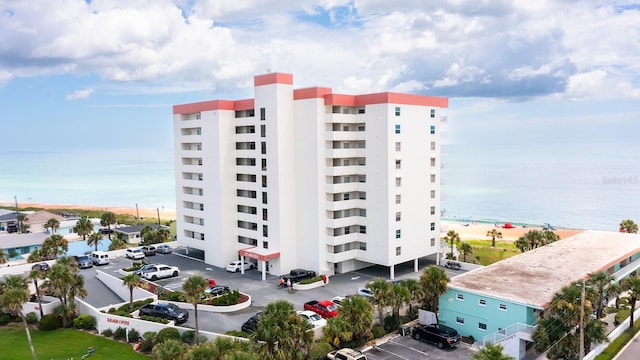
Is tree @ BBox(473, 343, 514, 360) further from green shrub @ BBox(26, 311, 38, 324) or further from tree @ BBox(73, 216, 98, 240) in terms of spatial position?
tree @ BBox(73, 216, 98, 240)

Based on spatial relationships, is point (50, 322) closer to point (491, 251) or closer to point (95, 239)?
point (95, 239)

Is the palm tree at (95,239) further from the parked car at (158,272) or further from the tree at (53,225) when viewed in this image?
the parked car at (158,272)

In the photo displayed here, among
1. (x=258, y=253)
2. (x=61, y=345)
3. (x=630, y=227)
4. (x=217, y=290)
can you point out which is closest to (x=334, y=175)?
(x=258, y=253)

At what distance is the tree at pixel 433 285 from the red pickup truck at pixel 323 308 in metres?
6.87

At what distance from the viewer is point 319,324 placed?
33.4m

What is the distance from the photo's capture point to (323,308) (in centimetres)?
3697

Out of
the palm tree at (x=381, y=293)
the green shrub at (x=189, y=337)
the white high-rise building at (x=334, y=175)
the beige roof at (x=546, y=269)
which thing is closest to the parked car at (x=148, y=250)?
the white high-rise building at (x=334, y=175)

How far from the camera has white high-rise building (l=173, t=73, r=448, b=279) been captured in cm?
4641

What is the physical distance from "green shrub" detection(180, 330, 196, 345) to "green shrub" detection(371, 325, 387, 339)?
12649 millimetres

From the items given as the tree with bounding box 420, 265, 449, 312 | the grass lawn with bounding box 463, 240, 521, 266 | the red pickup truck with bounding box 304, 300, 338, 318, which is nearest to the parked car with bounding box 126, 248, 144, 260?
the red pickup truck with bounding box 304, 300, 338, 318

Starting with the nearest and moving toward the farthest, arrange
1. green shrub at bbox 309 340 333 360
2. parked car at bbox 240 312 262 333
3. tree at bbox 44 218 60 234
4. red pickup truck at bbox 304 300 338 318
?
green shrub at bbox 309 340 333 360
parked car at bbox 240 312 262 333
red pickup truck at bbox 304 300 338 318
tree at bbox 44 218 60 234

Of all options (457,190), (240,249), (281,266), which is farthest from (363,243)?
(457,190)

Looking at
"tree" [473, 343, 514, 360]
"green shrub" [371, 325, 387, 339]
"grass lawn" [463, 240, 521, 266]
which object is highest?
"tree" [473, 343, 514, 360]

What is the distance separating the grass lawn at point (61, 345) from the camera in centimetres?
3322
